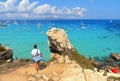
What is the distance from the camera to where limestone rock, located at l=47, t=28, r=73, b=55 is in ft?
82.7

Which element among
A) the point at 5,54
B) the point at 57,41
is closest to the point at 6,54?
the point at 5,54

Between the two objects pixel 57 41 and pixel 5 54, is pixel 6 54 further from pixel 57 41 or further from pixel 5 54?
pixel 57 41

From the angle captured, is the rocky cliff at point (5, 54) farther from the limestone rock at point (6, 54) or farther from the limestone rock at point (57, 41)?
the limestone rock at point (57, 41)

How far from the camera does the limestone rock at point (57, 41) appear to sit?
25203mm

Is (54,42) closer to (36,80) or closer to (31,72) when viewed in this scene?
(31,72)

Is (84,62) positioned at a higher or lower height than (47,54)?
higher

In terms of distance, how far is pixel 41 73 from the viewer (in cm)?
2066

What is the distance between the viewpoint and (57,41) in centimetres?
2516

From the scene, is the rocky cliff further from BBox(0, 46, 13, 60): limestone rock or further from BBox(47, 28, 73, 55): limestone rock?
BBox(47, 28, 73, 55): limestone rock

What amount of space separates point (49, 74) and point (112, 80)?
6185mm

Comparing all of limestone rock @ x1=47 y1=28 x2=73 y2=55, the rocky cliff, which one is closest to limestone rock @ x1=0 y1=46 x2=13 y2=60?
the rocky cliff

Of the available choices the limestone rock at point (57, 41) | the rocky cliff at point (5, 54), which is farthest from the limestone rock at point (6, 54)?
the limestone rock at point (57, 41)

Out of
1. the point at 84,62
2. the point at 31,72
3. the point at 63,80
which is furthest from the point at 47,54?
the point at 63,80

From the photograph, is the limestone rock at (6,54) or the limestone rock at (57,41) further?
the limestone rock at (6,54)
